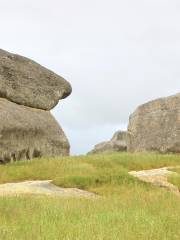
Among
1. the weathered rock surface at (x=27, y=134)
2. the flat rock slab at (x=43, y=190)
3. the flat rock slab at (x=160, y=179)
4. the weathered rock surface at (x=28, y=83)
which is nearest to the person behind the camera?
the flat rock slab at (x=43, y=190)

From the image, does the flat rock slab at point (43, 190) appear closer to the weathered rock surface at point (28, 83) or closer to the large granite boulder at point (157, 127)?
the weathered rock surface at point (28, 83)

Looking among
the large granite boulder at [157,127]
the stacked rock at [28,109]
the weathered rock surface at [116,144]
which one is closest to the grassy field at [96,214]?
the stacked rock at [28,109]

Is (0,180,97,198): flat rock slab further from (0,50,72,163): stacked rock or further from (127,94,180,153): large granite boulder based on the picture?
(127,94,180,153): large granite boulder

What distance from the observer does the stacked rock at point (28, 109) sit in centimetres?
3156

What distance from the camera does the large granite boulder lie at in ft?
150

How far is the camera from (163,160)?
119ft

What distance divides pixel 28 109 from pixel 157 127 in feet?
54.1

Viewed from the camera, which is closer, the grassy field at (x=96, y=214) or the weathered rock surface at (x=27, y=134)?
the grassy field at (x=96, y=214)

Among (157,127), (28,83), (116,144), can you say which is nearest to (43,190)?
(28,83)

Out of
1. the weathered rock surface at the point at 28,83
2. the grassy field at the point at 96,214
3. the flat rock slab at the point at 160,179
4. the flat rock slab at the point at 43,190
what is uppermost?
the weathered rock surface at the point at 28,83

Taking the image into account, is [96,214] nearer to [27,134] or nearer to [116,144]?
[27,134]

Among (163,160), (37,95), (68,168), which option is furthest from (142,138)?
(68,168)

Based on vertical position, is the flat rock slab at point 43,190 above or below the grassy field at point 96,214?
above

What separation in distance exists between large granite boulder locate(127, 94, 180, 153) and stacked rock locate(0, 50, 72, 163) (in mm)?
13011
